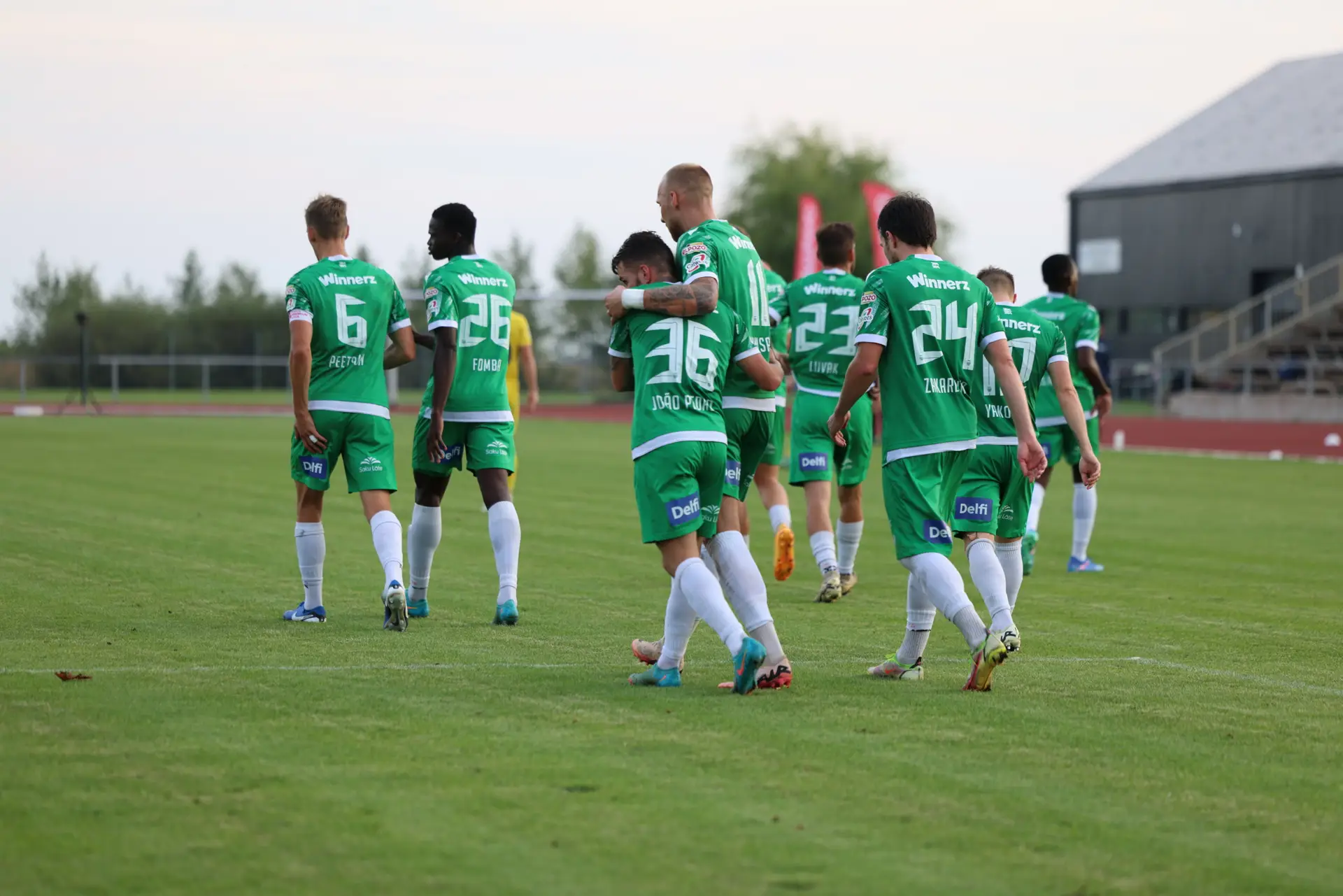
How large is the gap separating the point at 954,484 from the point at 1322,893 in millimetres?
2966

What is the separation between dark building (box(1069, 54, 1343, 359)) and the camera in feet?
165

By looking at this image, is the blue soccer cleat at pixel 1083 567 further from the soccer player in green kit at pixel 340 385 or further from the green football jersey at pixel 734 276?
the soccer player in green kit at pixel 340 385

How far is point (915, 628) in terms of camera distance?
22.9 feet

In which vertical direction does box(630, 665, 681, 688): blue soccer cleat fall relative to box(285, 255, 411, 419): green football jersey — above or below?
below

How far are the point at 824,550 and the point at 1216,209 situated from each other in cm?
4637

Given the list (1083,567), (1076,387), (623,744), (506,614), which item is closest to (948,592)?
(623,744)

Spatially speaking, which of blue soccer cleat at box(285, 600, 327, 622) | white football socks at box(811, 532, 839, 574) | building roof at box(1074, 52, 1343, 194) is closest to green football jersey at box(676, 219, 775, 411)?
blue soccer cleat at box(285, 600, 327, 622)

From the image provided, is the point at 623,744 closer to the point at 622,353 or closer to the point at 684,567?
the point at 684,567

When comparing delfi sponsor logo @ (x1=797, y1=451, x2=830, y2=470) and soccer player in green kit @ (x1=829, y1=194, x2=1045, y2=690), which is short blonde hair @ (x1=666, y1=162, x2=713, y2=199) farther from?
delfi sponsor logo @ (x1=797, y1=451, x2=830, y2=470)

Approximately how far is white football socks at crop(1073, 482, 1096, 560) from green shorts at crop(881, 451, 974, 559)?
536cm

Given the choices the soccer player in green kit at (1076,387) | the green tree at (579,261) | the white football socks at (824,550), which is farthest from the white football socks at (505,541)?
the green tree at (579,261)

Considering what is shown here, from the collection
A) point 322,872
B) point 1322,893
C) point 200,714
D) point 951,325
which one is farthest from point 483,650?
point 1322,893

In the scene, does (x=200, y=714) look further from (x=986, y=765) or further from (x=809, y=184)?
(x=809, y=184)

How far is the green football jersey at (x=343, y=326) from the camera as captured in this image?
322 inches
